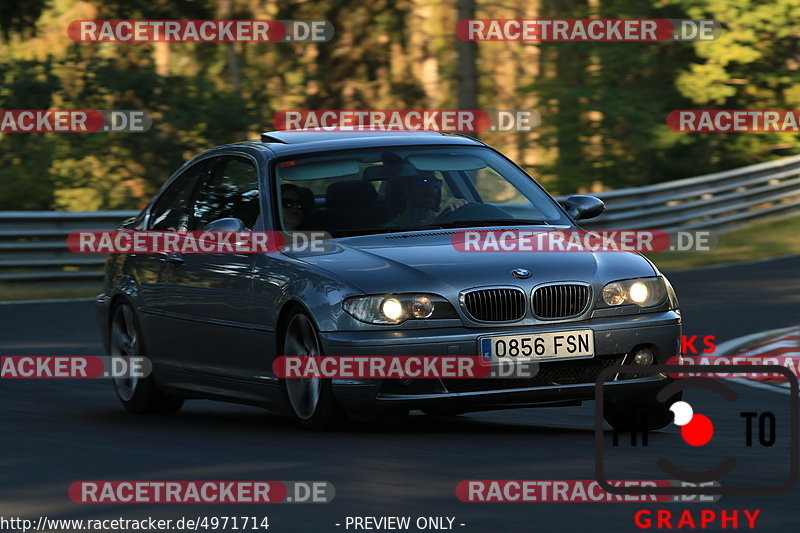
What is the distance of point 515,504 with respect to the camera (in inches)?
265

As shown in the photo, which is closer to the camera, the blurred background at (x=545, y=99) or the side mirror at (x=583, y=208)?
the side mirror at (x=583, y=208)

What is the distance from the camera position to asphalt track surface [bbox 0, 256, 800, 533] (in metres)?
6.57

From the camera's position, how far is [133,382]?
10.9 m

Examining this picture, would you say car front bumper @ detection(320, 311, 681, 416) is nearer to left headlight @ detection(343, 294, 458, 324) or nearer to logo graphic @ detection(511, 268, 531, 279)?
left headlight @ detection(343, 294, 458, 324)

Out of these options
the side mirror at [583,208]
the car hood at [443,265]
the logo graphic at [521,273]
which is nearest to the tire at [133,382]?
the car hood at [443,265]

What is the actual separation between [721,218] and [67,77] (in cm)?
1234

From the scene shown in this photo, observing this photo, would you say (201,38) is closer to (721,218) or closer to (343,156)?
(721,218)

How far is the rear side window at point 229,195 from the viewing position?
10094 mm

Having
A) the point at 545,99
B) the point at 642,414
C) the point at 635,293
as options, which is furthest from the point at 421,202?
the point at 545,99

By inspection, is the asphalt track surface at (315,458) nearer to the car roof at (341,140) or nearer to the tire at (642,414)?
the tire at (642,414)

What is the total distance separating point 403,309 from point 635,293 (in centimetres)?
123

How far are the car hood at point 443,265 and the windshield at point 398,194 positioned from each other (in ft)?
1.19

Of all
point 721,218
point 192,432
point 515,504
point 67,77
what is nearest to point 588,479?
point 515,504

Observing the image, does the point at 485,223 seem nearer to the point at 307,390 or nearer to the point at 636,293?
the point at 636,293
